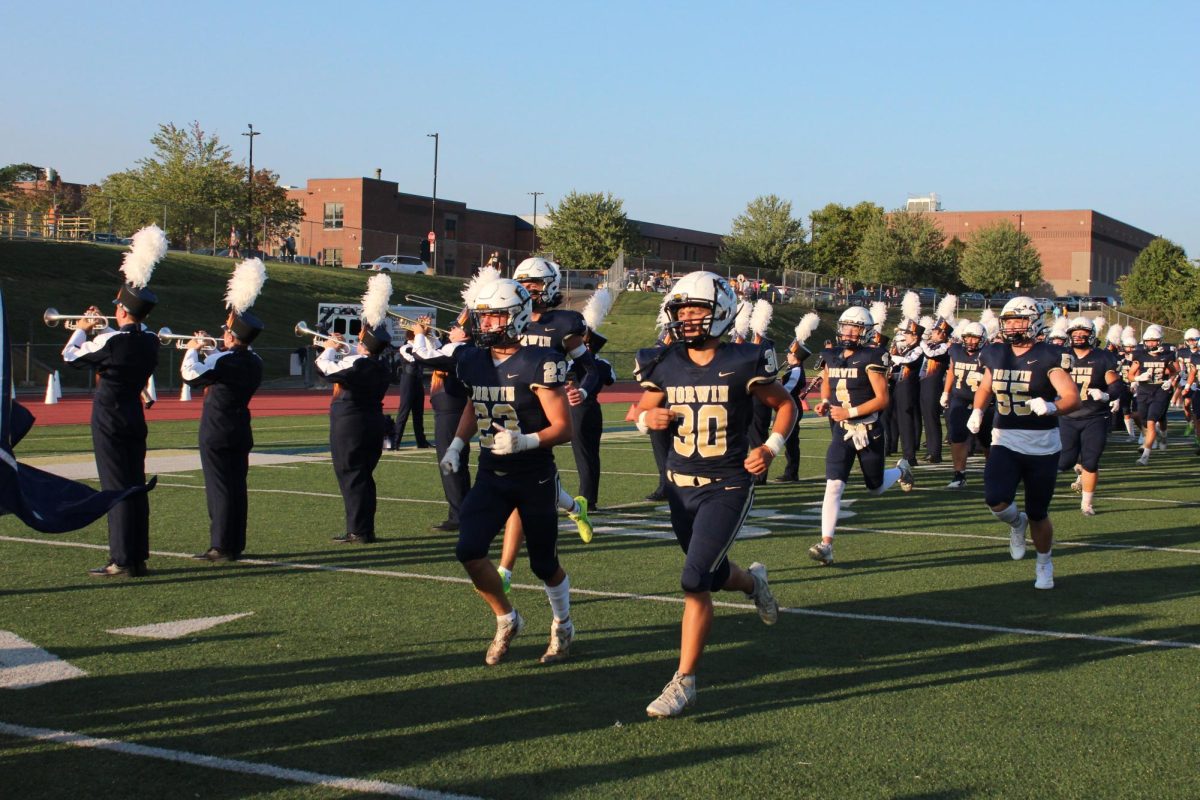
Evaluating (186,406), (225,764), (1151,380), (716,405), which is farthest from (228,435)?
(186,406)

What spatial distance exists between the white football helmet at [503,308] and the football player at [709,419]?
78cm

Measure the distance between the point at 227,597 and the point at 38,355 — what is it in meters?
26.7

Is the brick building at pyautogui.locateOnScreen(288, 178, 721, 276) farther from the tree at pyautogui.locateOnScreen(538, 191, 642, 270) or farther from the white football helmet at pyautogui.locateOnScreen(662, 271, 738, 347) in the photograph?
the white football helmet at pyautogui.locateOnScreen(662, 271, 738, 347)

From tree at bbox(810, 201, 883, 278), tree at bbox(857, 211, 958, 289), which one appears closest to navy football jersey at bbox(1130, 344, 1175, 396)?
tree at bbox(857, 211, 958, 289)

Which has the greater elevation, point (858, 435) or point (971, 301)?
point (971, 301)

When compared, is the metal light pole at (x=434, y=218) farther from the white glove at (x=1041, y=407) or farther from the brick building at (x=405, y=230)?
the white glove at (x=1041, y=407)

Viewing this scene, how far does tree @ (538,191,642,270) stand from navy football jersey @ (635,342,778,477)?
219 ft

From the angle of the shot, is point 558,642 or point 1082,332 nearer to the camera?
point 558,642

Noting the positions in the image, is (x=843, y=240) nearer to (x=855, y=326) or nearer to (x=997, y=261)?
(x=997, y=261)

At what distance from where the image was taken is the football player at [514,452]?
6516mm

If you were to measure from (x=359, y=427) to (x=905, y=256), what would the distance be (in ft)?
232

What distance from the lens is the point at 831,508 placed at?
390 inches

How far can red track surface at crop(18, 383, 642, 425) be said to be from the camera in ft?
80.4

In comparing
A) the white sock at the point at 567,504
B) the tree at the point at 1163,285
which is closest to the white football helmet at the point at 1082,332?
the white sock at the point at 567,504
